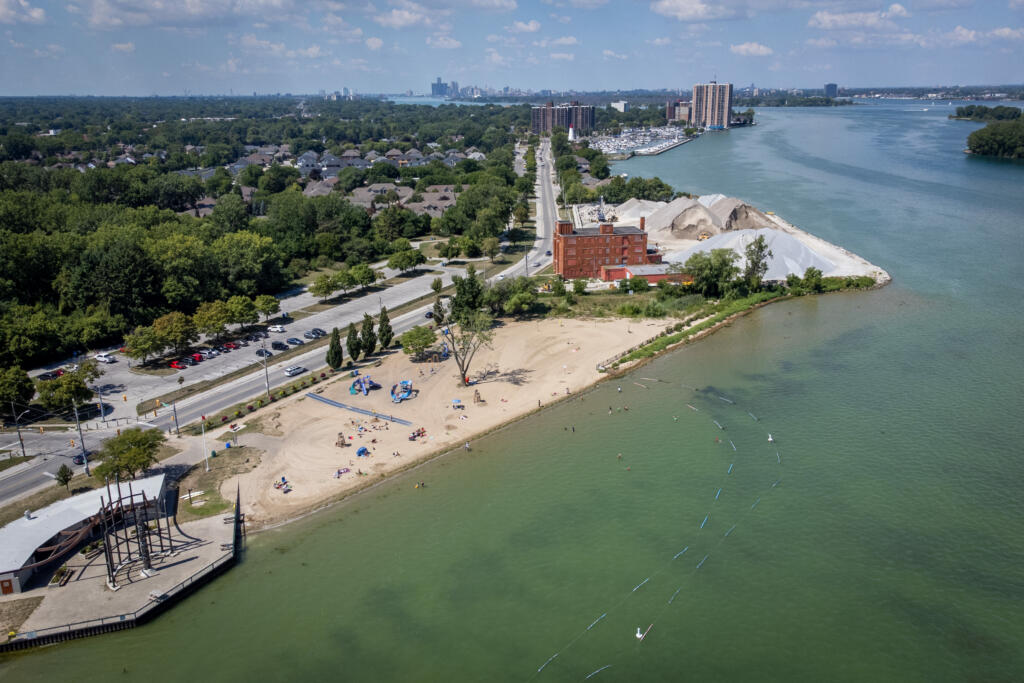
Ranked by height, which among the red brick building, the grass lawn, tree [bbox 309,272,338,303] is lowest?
the grass lawn

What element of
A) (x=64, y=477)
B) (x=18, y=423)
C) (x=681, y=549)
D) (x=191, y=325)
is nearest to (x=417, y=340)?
(x=191, y=325)

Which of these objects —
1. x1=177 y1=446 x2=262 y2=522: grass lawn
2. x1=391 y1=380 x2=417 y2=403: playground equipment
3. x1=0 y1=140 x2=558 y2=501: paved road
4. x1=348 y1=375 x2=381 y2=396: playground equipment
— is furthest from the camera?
x1=348 y1=375 x2=381 y2=396: playground equipment

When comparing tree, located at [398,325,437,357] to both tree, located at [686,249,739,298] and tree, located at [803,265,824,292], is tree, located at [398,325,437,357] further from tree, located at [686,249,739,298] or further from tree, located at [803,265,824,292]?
tree, located at [803,265,824,292]

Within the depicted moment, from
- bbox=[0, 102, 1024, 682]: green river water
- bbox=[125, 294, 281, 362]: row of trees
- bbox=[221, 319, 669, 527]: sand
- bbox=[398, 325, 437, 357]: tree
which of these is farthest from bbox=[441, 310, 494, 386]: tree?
bbox=[125, 294, 281, 362]: row of trees

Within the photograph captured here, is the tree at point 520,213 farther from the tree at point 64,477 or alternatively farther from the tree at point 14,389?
the tree at point 64,477

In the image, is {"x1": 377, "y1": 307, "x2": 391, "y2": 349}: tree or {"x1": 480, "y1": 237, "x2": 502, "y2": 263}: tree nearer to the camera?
{"x1": 377, "y1": 307, "x2": 391, "y2": 349}: tree

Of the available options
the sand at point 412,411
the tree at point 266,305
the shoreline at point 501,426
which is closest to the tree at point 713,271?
the shoreline at point 501,426

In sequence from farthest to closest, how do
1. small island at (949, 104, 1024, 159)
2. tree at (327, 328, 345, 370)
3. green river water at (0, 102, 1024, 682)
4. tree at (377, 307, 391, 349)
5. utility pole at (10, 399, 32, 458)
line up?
small island at (949, 104, 1024, 159), tree at (377, 307, 391, 349), tree at (327, 328, 345, 370), utility pole at (10, 399, 32, 458), green river water at (0, 102, 1024, 682)
